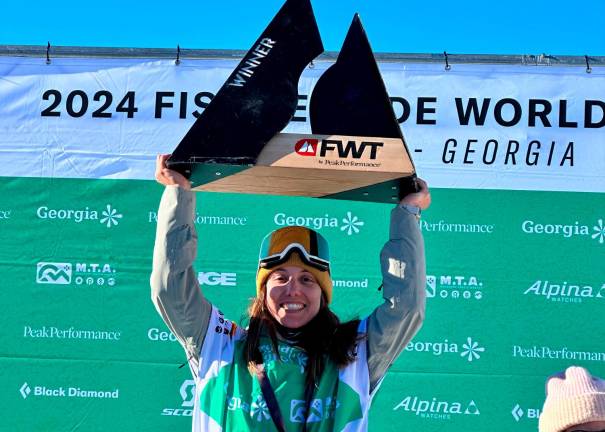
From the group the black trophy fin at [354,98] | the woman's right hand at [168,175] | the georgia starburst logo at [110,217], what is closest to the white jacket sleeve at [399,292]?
the black trophy fin at [354,98]

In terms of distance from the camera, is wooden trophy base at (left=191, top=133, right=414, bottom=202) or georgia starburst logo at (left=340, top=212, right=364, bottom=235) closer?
wooden trophy base at (left=191, top=133, right=414, bottom=202)

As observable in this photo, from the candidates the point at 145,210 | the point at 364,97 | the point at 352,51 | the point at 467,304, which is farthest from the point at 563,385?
the point at 145,210

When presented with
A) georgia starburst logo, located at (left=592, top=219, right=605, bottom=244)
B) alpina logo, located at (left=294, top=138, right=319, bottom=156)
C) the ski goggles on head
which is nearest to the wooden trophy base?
alpina logo, located at (left=294, top=138, right=319, bottom=156)

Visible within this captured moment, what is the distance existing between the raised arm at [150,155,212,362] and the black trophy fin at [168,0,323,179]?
5 cm

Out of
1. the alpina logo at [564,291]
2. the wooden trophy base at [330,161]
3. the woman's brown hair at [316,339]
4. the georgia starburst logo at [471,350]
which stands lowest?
the woman's brown hair at [316,339]

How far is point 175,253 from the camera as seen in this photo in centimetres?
203

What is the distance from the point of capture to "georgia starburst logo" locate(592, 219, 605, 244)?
134 inches

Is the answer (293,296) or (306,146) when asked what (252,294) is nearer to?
(293,296)

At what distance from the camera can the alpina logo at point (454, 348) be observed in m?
3.39

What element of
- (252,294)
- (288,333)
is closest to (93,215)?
(252,294)

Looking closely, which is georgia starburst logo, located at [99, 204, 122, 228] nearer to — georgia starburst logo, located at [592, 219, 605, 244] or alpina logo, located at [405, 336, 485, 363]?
alpina logo, located at [405, 336, 485, 363]

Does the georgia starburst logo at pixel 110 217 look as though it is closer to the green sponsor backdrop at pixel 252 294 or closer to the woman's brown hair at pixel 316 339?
the green sponsor backdrop at pixel 252 294

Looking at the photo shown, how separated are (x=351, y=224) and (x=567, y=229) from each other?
1.05 m

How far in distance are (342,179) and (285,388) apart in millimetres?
626
